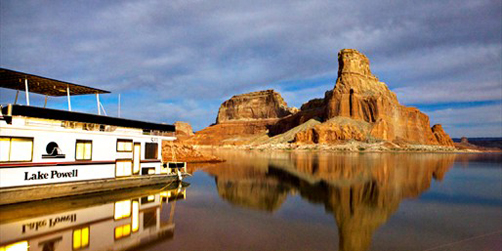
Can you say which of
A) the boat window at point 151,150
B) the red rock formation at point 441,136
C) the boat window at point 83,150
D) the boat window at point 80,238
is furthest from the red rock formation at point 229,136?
the boat window at point 80,238

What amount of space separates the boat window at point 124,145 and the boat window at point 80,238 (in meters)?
8.86

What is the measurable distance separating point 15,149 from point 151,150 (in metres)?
8.62

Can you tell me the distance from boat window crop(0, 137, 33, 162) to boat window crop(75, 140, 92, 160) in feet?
8.10

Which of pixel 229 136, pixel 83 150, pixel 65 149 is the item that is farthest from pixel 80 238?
pixel 229 136

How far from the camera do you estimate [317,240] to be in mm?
10914

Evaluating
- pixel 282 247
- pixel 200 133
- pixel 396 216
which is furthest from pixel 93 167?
pixel 200 133

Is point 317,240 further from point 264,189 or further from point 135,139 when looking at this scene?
point 135,139

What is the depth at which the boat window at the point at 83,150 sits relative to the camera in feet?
58.6

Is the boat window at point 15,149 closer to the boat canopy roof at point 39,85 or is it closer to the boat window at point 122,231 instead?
the boat canopy roof at point 39,85

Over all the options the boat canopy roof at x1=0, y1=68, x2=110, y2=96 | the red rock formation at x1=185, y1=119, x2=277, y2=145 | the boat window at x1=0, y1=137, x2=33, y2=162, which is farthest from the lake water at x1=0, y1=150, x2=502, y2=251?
the red rock formation at x1=185, y1=119, x2=277, y2=145

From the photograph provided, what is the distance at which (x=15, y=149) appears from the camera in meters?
15.1

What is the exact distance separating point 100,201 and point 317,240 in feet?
38.9

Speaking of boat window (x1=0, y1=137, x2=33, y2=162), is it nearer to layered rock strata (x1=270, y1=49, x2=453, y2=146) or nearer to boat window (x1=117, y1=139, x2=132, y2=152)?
boat window (x1=117, y1=139, x2=132, y2=152)

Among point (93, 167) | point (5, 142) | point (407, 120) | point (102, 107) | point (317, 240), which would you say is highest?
point (407, 120)
